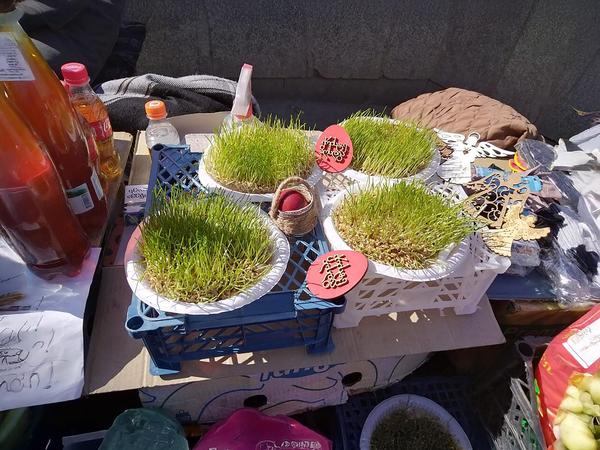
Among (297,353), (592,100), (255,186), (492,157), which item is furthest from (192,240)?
(592,100)

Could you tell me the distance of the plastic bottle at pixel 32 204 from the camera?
63 cm

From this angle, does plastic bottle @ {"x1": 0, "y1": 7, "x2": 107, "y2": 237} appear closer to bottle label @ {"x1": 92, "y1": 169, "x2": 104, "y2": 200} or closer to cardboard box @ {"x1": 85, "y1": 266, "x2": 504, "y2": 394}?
bottle label @ {"x1": 92, "y1": 169, "x2": 104, "y2": 200}

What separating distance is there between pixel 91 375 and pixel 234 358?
262mm

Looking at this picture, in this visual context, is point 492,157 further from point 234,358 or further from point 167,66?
point 167,66

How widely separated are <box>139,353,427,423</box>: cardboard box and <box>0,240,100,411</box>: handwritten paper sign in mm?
164

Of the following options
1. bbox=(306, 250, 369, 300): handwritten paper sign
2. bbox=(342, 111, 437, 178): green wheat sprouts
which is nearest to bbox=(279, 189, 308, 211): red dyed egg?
bbox=(306, 250, 369, 300): handwritten paper sign

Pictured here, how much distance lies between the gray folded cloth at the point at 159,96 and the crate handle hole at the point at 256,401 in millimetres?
893

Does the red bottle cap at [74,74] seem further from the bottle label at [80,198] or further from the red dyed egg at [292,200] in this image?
the red dyed egg at [292,200]

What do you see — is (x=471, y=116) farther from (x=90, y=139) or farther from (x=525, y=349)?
(x=90, y=139)

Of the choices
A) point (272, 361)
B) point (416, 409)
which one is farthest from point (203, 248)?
point (416, 409)

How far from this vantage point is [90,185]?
0.81m

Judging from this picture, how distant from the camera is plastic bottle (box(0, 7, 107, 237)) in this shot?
67 cm

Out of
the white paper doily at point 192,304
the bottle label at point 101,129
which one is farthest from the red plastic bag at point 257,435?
the bottle label at point 101,129

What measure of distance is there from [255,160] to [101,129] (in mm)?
409
